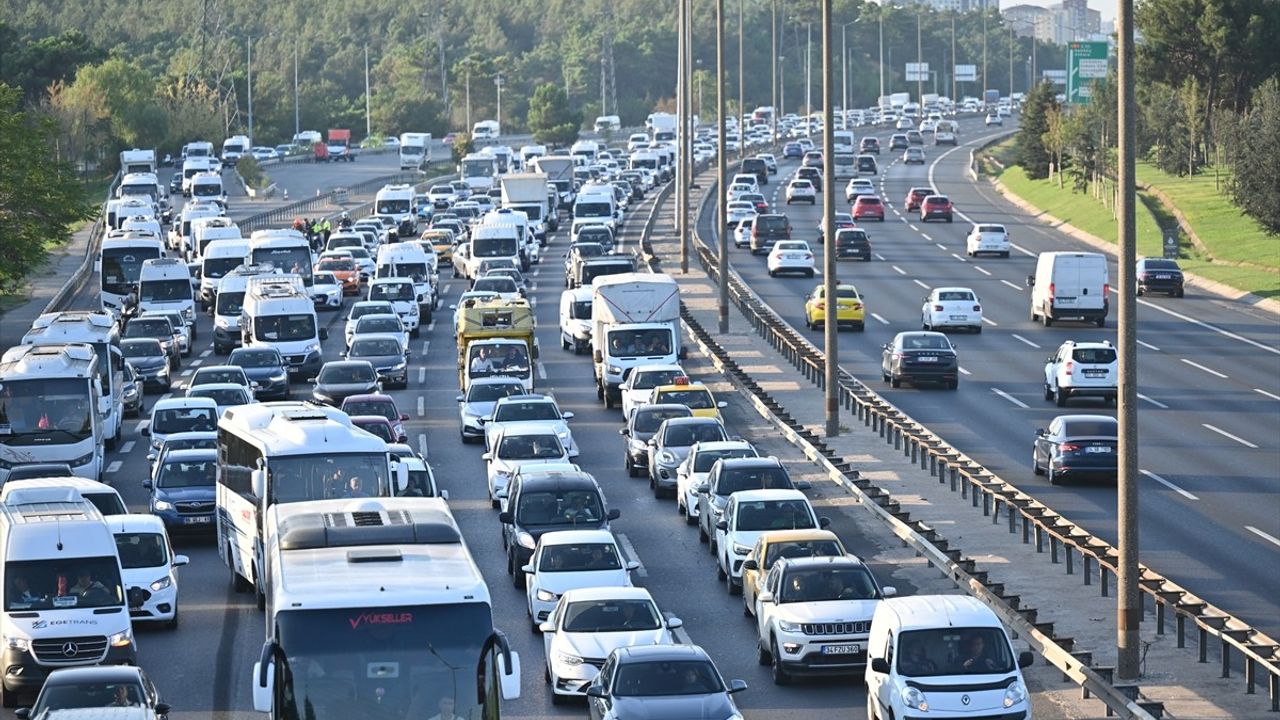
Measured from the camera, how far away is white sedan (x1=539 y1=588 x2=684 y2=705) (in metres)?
25.1

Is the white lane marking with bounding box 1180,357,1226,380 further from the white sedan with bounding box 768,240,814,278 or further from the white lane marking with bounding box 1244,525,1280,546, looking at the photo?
the white sedan with bounding box 768,240,814,278

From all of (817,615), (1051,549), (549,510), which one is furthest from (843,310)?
(817,615)

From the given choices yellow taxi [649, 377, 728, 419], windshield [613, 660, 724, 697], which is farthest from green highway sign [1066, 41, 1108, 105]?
windshield [613, 660, 724, 697]

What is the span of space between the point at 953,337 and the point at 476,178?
218 ft

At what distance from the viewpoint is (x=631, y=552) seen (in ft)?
115

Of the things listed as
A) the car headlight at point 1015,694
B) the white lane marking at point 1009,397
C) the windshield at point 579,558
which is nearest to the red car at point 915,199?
the white lane marking at point 1009,397

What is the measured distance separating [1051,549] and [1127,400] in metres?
8.28

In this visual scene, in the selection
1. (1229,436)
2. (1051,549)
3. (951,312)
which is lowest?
(1229,436)

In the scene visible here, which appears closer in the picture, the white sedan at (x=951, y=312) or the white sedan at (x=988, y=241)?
the white sedan at (x=951, y=312)

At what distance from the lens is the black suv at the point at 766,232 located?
88500 mm

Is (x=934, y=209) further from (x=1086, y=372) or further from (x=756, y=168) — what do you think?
(x=1086, y=372)

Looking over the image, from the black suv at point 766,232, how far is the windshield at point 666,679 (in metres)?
66.5

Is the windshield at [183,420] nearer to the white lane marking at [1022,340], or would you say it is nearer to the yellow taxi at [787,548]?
the yellow taxi at [787,548]

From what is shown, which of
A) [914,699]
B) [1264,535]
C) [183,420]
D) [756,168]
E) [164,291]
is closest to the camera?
[914,699]
